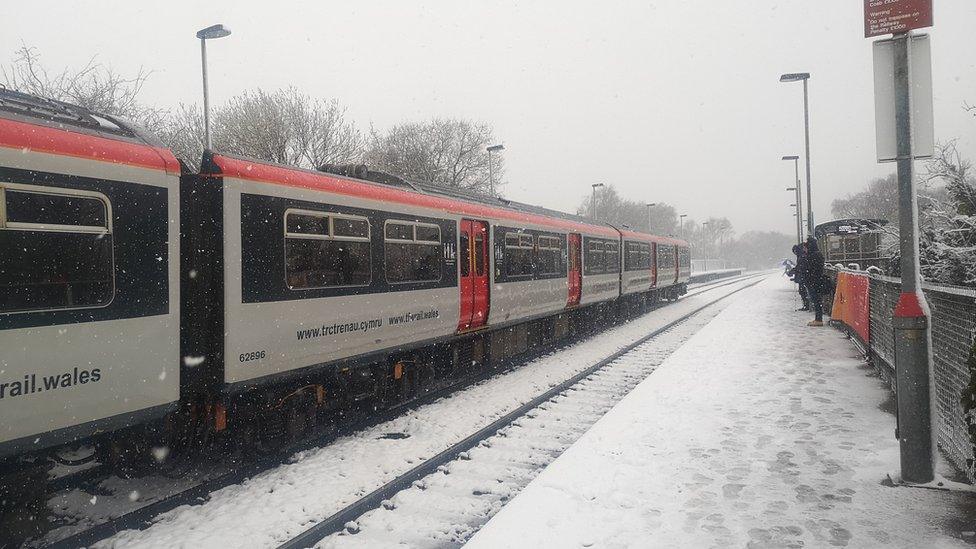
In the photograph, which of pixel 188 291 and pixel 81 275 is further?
pixel 188 291

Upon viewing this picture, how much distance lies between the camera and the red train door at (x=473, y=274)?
972 cm

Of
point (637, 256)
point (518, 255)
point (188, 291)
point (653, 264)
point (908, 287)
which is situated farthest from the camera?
point (653, 264)

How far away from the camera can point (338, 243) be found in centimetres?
676

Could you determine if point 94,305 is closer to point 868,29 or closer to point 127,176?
point 127,176

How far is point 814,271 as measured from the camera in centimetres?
1451

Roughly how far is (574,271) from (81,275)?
11.3m

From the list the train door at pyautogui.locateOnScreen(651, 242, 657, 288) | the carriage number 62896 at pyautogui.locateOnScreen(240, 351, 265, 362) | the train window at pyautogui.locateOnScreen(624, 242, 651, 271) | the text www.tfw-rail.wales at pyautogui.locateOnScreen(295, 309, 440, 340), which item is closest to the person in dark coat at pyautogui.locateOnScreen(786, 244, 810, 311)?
the train window at pyautogui.locateOnScreen(624, 242, 651, 271)

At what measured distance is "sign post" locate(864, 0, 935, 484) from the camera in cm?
461

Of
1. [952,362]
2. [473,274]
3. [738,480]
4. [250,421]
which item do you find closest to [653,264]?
[473,274]

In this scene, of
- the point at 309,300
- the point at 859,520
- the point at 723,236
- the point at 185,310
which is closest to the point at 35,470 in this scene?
the point at 185,310

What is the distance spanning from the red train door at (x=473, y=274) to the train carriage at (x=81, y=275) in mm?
5100

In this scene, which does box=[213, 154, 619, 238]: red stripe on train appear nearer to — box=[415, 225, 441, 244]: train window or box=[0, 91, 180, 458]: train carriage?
box=[415, 225, 441, 244]: train window

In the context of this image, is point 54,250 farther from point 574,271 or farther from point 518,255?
point 574,271

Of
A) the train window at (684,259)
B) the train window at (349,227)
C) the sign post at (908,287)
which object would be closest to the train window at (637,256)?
the train window at (684,259)
